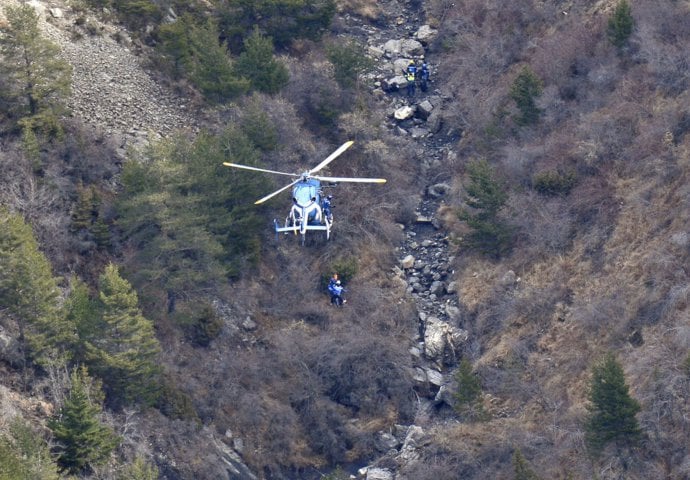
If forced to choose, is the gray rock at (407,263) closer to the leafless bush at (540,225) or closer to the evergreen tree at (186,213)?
the leafless bush at (540,225)

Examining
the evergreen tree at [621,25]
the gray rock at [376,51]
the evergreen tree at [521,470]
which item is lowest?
the gray rock at [376,51]

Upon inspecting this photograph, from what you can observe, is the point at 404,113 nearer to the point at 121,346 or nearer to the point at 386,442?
the point at 386,442

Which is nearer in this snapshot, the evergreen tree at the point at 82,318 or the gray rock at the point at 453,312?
the evergreen tree at the point at 82,318

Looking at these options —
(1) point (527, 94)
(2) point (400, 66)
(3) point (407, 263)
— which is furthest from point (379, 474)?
(2) point (400, 66)

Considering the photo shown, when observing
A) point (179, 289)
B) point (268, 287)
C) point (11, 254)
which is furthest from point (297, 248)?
point (11, 254)

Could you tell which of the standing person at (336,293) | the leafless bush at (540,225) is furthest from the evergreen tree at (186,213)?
the leafless bush at (540,225)

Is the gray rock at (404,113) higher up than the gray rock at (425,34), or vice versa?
the gray rock at (425,34)

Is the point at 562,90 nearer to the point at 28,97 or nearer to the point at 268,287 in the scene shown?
the point at 268,287

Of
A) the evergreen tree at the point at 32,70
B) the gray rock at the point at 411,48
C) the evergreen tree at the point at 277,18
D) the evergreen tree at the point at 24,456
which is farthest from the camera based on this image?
the gray rock at the point at 411,48
